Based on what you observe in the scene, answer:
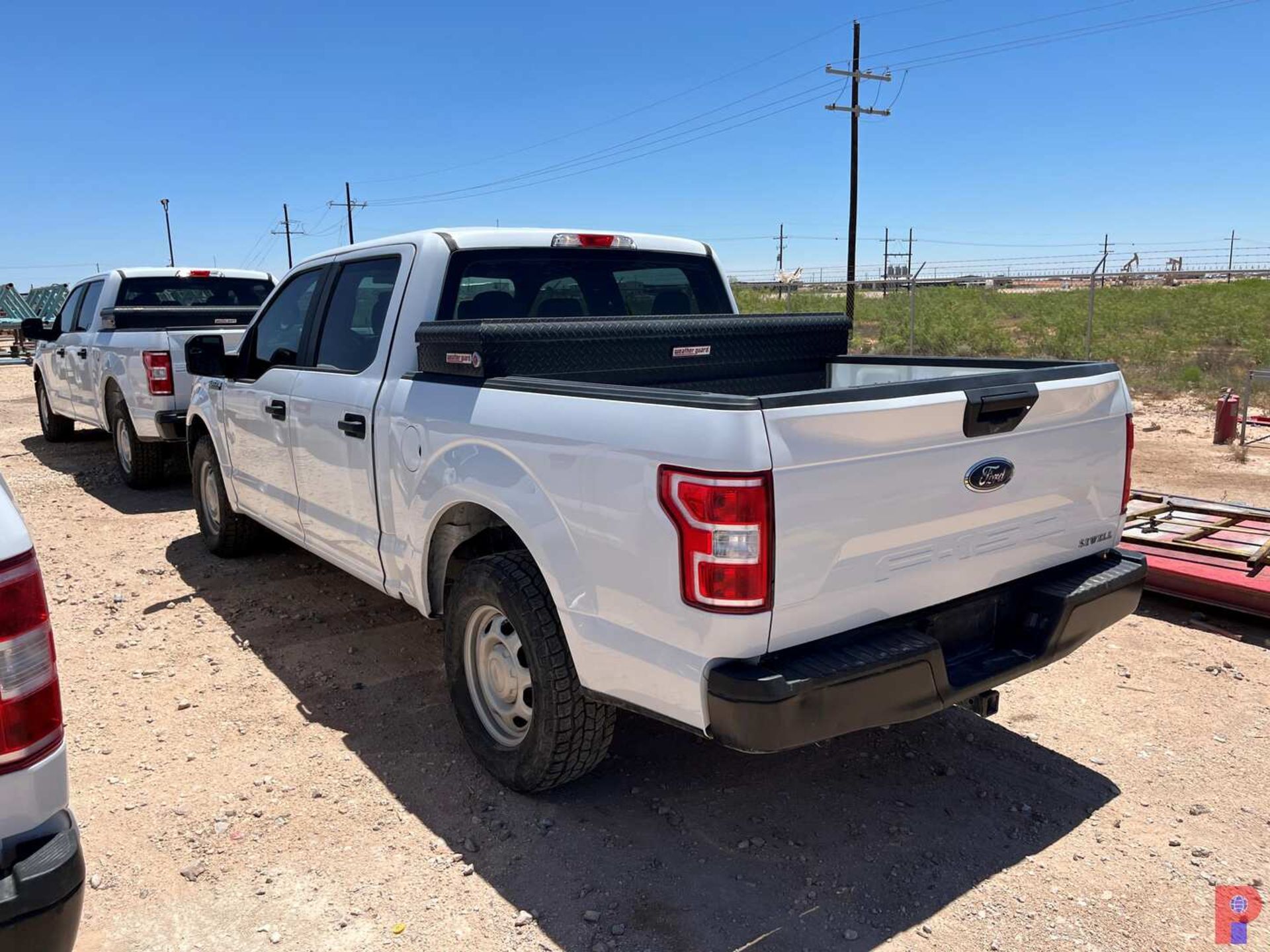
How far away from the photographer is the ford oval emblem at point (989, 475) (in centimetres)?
296

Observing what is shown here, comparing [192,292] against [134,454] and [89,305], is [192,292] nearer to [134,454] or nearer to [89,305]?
[89,305]

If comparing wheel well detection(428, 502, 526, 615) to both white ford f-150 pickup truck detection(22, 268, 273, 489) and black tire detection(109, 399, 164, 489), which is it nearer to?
white ford f-150 pickup truck detection(22, 268, 273, 489)

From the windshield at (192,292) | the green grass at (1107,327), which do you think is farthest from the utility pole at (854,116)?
the windshield at (192,292)

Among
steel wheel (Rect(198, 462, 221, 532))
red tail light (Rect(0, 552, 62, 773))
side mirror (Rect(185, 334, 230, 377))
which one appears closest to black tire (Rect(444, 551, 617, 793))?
red tail light (Rect(0, 552, 62, 773))

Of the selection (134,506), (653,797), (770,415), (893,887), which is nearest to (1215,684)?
(893,887)

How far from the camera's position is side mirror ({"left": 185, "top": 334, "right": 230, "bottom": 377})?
5355mm

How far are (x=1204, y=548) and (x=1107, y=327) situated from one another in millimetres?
28519

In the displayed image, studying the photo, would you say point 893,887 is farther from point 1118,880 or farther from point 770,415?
point 770,415

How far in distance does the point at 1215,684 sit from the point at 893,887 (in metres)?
2.38

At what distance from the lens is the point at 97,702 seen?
14.6 ft

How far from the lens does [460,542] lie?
3.67 metres

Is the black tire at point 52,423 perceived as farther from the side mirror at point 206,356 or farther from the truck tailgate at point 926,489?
the truck tailgate at point 926,489

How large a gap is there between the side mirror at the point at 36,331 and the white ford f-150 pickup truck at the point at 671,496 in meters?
7.02

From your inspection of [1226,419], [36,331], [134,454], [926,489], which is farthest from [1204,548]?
[36,331]
